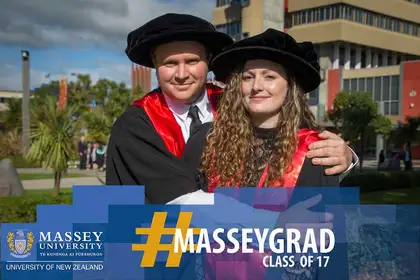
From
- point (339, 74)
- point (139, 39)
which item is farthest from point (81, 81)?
point (139, 39)

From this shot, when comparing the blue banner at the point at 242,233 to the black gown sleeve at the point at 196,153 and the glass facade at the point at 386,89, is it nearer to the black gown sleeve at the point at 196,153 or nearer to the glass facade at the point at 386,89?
the black gown sleeve at the point at 196,153

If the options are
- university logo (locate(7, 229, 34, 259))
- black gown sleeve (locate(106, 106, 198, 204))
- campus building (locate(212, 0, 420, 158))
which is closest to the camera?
black gown sleeve (locate(106, 106, 198, 204))

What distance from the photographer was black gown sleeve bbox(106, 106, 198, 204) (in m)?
2.21

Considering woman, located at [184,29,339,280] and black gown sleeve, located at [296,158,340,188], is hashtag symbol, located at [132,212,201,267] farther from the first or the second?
black gown sleeve, located at [296,158,340,188]

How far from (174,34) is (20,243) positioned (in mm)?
1352

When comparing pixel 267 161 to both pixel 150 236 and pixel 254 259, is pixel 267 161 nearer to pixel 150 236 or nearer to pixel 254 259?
pixel 254 259

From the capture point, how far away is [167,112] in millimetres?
2484

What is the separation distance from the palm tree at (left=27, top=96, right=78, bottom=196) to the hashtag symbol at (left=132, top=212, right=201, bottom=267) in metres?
8.60

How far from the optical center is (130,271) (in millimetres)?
2064

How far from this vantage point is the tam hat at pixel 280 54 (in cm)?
206

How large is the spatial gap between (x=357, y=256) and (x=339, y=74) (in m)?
38.3

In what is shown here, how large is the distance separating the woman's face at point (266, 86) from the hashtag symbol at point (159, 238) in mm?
599

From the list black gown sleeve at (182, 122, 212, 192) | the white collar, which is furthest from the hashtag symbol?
the white collar

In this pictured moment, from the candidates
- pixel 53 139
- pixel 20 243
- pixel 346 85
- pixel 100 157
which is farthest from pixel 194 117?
pixel 346 85
